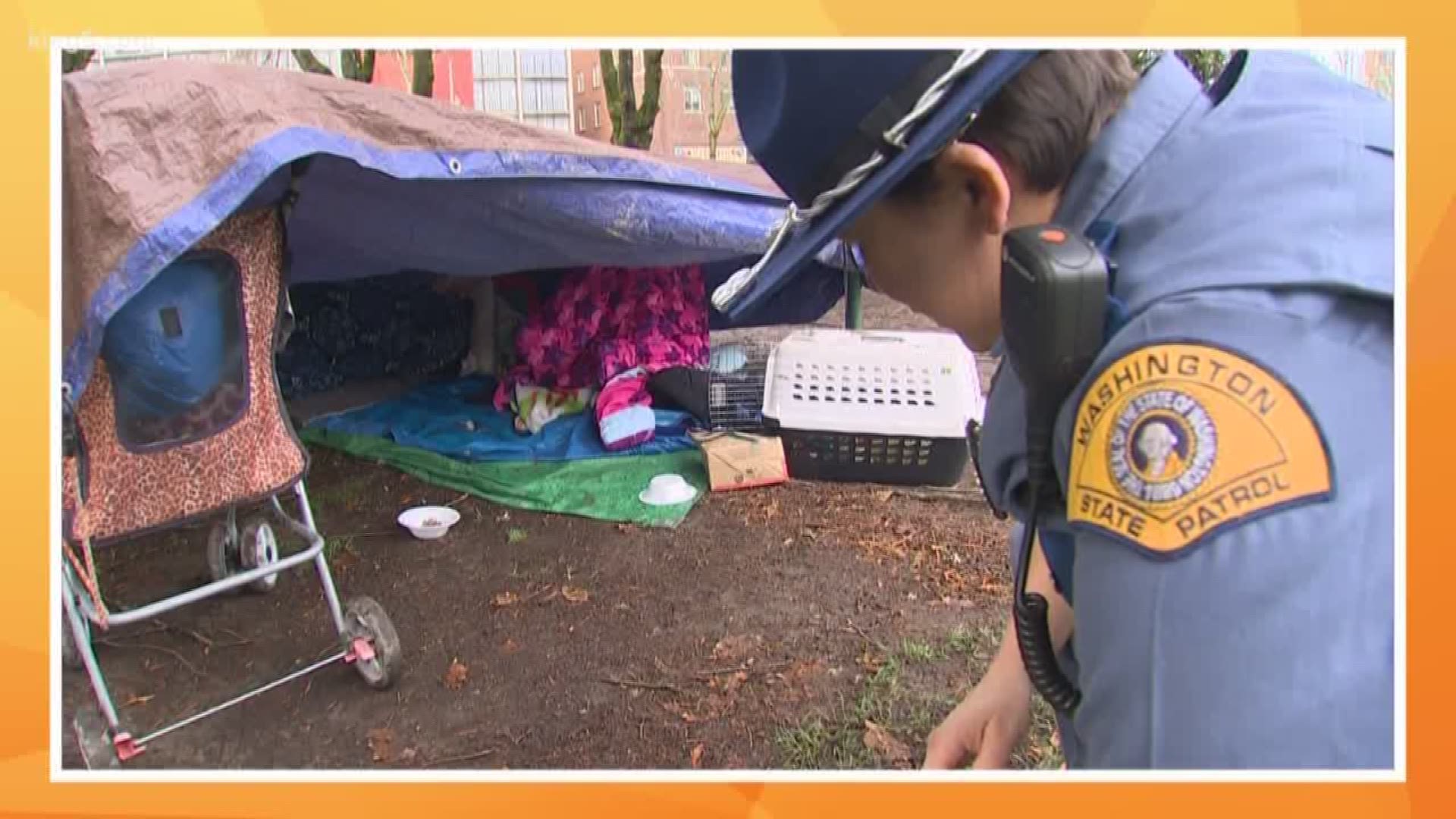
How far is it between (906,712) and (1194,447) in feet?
5.84

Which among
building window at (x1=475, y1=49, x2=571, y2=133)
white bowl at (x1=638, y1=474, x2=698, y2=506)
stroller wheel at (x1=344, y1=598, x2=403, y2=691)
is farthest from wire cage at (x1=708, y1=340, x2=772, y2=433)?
stroller wheel at (x1=344, y1=598, x2=403, y2=691)

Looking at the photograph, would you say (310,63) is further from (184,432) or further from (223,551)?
(223,551)

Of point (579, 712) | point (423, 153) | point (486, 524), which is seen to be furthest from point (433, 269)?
point (579, 712)

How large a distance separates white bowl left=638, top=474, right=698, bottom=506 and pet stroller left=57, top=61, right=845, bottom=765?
2.92ft

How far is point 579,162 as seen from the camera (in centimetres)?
272

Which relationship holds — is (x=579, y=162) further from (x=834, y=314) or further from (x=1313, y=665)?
(x=834, y=314)

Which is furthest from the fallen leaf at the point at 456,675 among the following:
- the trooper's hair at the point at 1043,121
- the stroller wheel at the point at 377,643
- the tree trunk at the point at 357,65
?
the trooper's hair at the point at 1043,121

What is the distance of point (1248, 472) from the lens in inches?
20.5

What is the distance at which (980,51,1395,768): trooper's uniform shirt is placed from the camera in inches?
19.8

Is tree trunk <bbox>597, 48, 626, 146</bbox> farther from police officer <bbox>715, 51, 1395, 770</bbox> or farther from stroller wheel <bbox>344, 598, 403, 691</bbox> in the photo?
police officer <bbox>715, 51, 1395, 770</bbox>

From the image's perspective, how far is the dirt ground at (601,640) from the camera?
6.94 feet

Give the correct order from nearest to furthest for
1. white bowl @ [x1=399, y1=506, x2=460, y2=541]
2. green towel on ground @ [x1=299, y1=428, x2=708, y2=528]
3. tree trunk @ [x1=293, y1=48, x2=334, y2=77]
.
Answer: tree trunk @ [x1=293, y1=48, x2=334, y2=77] < white bowl @ [x1=399, y1=506, x2=460, y2=541] < green towel on ground @ [x1=299, y1=428, x2=708, y2=528]

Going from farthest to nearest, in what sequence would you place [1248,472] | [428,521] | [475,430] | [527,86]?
[475,430] → [428,521] → [527,86] → [1248,472]

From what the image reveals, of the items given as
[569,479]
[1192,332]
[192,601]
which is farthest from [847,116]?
[569,479]
